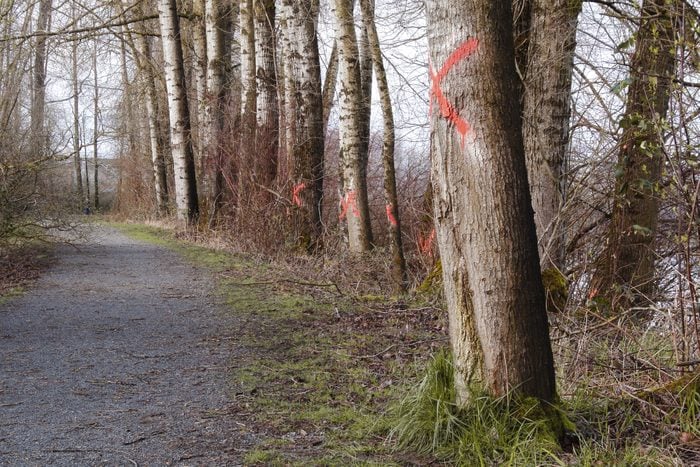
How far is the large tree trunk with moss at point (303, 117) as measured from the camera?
13.1 m

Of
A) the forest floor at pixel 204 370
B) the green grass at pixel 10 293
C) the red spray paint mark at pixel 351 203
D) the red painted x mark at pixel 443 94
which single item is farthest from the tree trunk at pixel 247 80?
the red painted x mark at pixel 443 94

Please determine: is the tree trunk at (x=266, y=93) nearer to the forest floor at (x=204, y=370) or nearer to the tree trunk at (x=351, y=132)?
the tree trunk at (x=351, y=132)

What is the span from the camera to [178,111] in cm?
1817

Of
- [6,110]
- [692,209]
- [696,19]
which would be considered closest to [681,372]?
[692,209]

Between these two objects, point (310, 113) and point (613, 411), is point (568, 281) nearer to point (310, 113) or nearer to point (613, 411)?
point (613, 411)

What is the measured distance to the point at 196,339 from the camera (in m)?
Answer: 7.26

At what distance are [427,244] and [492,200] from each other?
5947 millimetres

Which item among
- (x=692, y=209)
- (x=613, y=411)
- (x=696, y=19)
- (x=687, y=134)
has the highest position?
(x=696, y=19)

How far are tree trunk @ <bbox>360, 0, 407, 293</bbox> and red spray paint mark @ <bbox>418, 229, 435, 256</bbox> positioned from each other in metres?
0.34

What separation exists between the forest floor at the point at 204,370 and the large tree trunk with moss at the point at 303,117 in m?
2.36

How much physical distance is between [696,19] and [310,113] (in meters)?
9.09

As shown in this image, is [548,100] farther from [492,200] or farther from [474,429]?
[474,429]

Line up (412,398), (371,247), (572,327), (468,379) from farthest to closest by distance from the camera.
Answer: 1. (371,247)
2. (572,327)
3. (412,398)
4. (468,379)

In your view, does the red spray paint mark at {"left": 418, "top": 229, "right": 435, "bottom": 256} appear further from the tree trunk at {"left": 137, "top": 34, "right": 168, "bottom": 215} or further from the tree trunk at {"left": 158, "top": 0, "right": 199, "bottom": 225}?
the tree trunk at {"left": 137, "top": 34, "right": 168, "bottom": 215}
